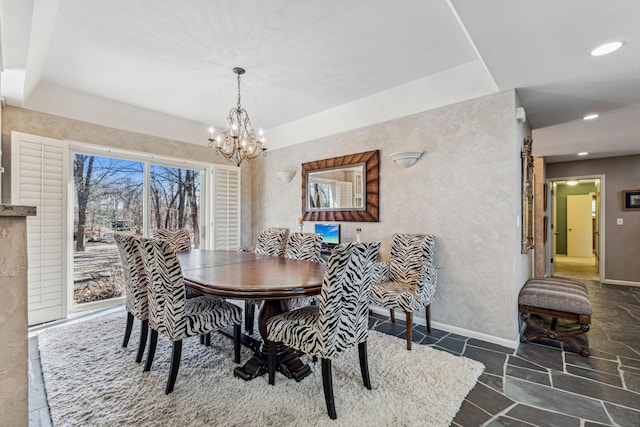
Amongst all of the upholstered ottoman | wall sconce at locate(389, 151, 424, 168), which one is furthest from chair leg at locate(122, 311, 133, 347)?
the upholstered ottoman

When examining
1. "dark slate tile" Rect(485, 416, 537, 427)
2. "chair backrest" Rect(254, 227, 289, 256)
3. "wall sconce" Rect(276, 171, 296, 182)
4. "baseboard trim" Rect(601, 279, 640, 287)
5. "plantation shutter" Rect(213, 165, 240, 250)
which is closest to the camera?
"dark slate tile" Rect(485, 416, 537, 427)

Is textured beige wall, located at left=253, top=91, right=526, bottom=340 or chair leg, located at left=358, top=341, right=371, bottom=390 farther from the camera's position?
textured beige wall, located at left=253, top=91, right=526, bottom=340

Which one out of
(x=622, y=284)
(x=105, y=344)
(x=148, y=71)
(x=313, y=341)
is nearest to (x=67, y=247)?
(x=105, y=344)

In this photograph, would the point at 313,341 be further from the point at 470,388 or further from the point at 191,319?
the point at 470,388

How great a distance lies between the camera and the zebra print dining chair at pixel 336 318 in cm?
171

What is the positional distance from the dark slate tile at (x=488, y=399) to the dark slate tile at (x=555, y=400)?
0.08m

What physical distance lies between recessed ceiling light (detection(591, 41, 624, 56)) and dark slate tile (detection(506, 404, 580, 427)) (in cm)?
243

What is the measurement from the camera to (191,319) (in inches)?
79.3

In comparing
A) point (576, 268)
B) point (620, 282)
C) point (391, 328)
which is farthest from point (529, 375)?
point (576, 268)

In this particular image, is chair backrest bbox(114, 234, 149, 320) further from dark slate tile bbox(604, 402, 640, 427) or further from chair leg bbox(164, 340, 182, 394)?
dark slate tile bbox(604, 402, 640, 427)

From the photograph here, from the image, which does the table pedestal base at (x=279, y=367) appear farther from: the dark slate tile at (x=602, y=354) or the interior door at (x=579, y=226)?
the interior door at (x=579, y=226)

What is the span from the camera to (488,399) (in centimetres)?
190

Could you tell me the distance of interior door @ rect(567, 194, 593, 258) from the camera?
8.24m

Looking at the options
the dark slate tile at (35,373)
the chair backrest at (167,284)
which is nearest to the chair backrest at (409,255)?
the chair backrest at (167,284)
